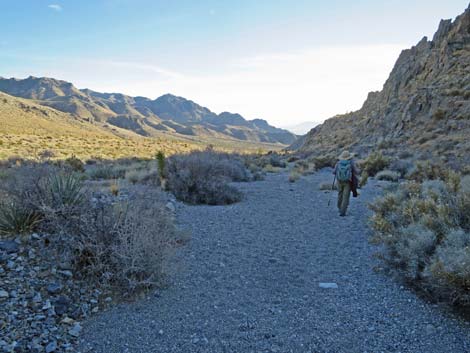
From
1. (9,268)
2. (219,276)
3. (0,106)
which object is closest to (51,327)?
(9,268)

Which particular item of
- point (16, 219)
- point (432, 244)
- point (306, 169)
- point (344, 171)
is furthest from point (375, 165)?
point (16, 219)

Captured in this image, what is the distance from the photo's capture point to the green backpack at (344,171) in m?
10.1

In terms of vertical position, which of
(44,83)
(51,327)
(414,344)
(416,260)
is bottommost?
(51,327)

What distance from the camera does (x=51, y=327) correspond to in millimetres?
3900

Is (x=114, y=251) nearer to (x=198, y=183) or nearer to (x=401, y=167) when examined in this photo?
(x=198, y=183)

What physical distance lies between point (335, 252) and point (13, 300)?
5.26 meters

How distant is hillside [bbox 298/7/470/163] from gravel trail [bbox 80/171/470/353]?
1193cm

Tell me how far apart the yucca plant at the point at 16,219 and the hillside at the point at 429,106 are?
50.9ft

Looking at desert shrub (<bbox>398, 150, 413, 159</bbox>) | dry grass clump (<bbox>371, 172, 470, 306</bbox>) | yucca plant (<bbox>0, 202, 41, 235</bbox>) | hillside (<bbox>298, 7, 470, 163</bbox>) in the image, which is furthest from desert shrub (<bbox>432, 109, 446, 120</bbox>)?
yucca plant (<bbox>0, 202, 41, 235</bbox>)

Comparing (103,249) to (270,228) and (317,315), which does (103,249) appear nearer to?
(317,315)

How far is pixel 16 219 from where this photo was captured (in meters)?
5.56

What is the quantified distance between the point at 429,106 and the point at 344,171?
63.0 feet

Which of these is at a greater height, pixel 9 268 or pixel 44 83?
pixel 44 83

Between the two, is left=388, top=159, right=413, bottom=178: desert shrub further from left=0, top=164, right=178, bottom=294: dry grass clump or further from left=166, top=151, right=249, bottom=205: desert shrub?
left=0, top=164, right=178, bottom=294: dry grass clump
